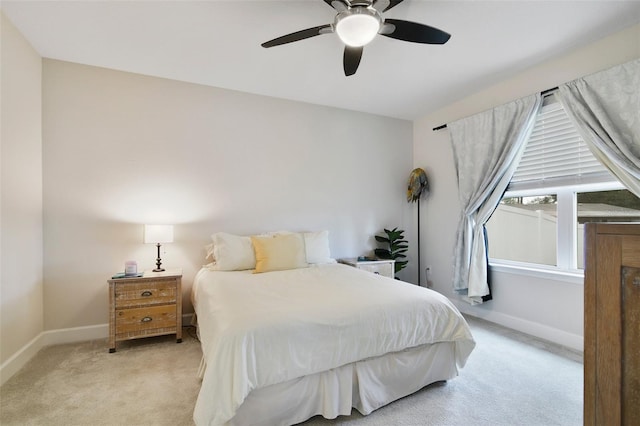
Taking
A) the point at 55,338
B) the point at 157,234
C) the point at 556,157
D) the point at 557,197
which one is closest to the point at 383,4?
the point at 556,157

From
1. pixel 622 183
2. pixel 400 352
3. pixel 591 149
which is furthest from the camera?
pixel 591 149

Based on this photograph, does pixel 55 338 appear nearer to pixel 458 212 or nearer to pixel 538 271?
pixel 458 212

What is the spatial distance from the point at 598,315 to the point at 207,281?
2409 millimetres

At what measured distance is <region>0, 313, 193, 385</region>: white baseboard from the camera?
7.38 ft

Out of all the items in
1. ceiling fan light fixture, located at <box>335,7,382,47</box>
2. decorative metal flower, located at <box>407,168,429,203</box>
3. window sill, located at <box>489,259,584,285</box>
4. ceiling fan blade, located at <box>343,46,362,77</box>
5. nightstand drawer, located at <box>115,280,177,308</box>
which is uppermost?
ceiling fan blade, located at <box>343,46,362,77</box>

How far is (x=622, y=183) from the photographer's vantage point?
2.30 metres

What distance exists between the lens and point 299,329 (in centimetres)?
157

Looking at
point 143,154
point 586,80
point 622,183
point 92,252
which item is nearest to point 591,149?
point 622,183

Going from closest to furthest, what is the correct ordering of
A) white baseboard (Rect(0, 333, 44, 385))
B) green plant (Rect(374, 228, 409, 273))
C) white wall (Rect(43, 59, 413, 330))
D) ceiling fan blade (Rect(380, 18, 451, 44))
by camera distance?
ceiling fan blade (Rect(380, 18, 451, 44))
white baseboard (Rect(0, 333, 44, 385))
white wall (Rect(43, 59, 413, 330))
green plant (Rect(374, 228, 409, 273))

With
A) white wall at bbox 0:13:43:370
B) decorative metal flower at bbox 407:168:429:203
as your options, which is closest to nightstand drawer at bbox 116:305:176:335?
white wall at bbox 0:13:43:370

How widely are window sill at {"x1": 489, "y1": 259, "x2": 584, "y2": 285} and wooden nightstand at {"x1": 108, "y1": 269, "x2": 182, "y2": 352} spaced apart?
339cm

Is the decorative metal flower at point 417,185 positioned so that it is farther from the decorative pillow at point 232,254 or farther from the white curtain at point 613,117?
the decorative pillow at point 232,254

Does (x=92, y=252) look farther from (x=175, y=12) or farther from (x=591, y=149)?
(x=591, y=149)

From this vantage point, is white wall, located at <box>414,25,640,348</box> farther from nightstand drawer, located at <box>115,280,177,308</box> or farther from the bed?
nightstand drawer, located at <box>115,280,177,308</box>
